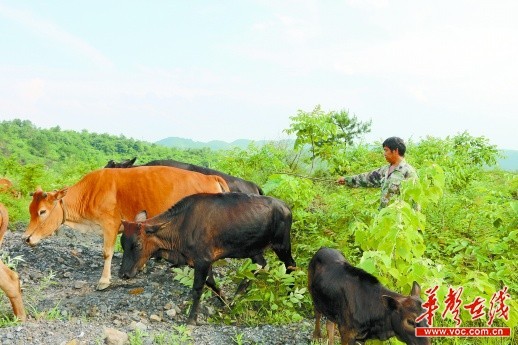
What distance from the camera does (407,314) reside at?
173 inches

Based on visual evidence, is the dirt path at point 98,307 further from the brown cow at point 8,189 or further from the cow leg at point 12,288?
the brown cow at point 8,189

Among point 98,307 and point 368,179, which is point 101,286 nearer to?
point 98,307

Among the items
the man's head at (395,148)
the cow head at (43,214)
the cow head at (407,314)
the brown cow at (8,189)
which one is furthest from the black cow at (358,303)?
the brown cow at (8,189)

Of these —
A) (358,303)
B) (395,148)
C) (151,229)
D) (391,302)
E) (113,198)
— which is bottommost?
(358,303)

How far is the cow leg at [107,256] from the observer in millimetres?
7484

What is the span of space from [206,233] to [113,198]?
6.68 ft

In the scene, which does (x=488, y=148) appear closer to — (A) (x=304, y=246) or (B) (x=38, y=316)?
(A) (x=304, y=246)

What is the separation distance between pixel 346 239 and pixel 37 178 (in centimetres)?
988

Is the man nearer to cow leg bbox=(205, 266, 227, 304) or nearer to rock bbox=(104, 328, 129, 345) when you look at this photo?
cow leg bbox=(205, 266, 227, 304)

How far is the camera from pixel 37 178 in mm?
14109

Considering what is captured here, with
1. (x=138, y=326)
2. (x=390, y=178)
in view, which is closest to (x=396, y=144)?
(x=390, y=178)

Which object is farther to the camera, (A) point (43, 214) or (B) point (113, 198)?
→ (B) point (113, 198)

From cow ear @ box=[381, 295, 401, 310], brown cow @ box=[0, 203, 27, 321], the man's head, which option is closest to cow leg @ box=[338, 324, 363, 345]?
cow ear @ box=[381, 295, 401, 310]

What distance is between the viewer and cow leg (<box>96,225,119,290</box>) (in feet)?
24.6
